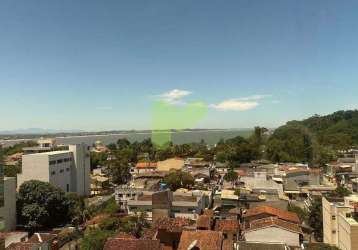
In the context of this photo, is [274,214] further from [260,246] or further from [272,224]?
[260,246]

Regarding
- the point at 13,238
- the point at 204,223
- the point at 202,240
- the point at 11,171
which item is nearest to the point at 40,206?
the point at 13,238

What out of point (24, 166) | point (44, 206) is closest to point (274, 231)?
point (44, 206)

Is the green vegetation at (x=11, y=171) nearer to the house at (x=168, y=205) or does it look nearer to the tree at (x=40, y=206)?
the tree at (x=40, y=206)

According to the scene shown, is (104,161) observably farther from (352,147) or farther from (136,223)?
(352,147)

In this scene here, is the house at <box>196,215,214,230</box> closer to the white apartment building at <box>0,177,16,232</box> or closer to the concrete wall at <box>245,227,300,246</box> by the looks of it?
the concrete wall at <box>245,227,300,246</box>

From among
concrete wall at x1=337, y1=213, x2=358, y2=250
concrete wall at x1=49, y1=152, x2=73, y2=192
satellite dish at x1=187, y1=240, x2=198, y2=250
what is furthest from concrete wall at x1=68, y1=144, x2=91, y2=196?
concrete wall at x1=337, y1=213, x2=358, y2=250

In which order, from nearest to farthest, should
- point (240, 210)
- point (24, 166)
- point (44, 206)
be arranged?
1. point (240, 210)
2. point (44, 206)
3. point (24, 166)
